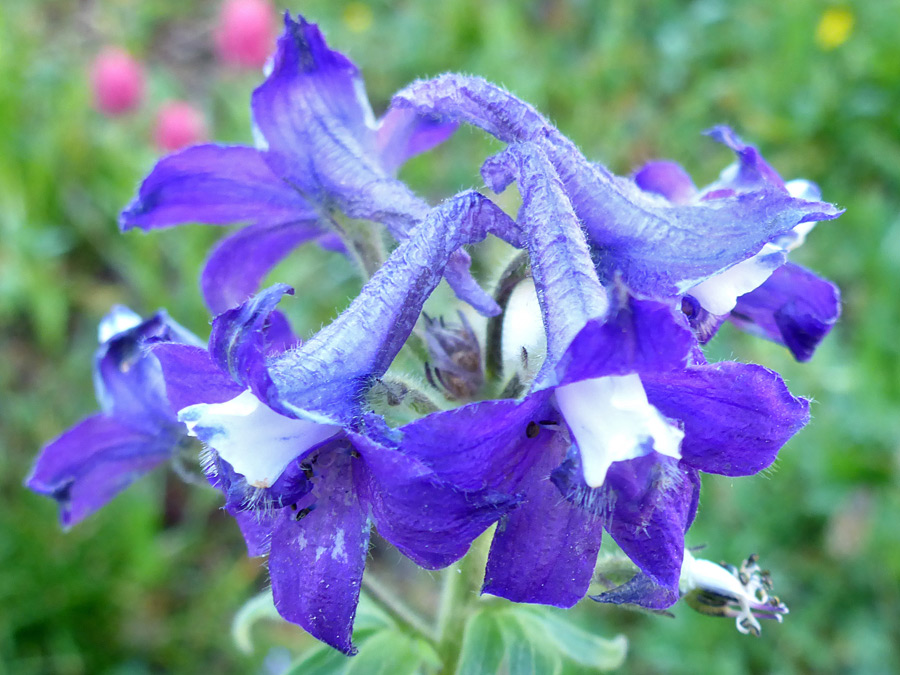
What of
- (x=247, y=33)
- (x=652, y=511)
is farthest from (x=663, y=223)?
(x=247, y=33)

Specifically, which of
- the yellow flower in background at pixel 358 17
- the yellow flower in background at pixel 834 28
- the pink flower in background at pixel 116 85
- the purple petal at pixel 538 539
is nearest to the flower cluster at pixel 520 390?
the purple petal at pixel 538 539

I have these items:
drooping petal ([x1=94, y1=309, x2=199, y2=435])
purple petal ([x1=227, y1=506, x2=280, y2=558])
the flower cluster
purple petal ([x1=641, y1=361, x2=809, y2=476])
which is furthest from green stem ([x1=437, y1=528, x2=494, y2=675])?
drooping petal ([x1=94, y1=309, x2=199, y2=435])

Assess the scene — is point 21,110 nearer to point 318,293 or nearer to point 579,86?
point 318,293

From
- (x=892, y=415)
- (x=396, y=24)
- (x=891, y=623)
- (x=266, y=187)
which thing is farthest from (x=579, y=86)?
(x=266, y=187)

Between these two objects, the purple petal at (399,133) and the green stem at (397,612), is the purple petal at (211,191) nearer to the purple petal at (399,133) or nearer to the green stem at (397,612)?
the purple petal at (399,133)

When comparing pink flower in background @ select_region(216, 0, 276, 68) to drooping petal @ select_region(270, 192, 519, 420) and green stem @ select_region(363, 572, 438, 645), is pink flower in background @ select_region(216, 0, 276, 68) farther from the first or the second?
drooping petal @ select_region(270, 192, 519, 420)

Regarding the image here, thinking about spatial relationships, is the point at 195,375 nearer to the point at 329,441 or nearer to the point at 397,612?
the point at 329,441
